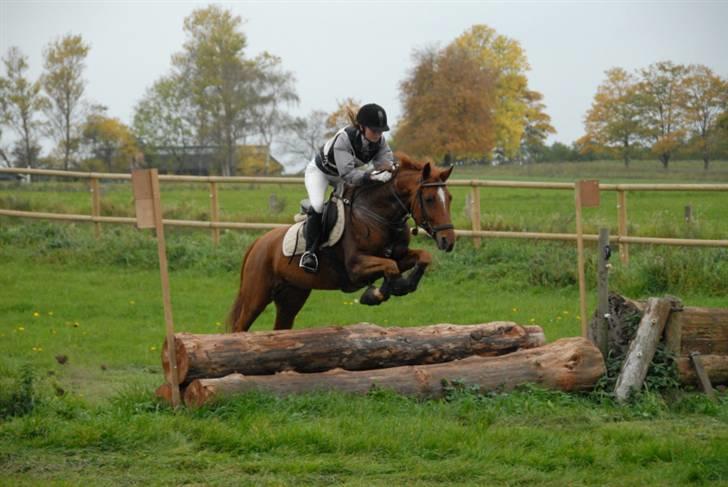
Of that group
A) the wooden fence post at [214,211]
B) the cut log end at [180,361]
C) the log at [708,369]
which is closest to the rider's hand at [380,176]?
the cut log end at [180,361]

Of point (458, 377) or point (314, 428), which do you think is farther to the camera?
point (458, 377)

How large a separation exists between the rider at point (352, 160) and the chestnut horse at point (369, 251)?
15 cm

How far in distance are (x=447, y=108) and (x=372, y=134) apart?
30130 millimetres

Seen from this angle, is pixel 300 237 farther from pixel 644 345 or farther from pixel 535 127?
pixel 535 127

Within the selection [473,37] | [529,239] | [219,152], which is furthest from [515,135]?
[529,239]

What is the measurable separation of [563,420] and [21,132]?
136 ft

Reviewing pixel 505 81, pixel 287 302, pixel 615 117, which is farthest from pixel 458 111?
pixel 287 302

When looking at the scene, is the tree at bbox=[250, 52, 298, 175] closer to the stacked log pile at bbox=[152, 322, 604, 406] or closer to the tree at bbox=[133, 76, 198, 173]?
the tree at bbox=[133, 76, 198, 173]

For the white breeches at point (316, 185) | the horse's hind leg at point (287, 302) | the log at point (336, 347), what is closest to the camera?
the log at point (336, 347)

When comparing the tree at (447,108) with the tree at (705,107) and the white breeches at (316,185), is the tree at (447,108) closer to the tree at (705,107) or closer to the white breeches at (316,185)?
the tree at (705,107)

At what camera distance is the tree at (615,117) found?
22594 millimetres

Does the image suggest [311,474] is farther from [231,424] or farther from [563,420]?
[563,420]

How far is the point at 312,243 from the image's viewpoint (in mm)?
9078

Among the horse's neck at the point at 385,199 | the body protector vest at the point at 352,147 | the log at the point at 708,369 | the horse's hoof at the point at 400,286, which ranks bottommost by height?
the log at the point at 708,369
